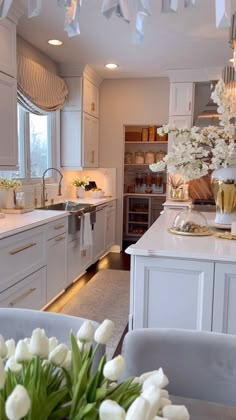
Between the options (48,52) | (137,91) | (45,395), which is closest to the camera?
(45,395)

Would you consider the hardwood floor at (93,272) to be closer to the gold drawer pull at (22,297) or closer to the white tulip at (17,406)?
the gold drawer pull at (22,297)

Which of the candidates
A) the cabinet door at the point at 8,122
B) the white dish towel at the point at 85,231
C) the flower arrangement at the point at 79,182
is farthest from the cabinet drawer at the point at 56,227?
the flower arrangement at the point at 79,182

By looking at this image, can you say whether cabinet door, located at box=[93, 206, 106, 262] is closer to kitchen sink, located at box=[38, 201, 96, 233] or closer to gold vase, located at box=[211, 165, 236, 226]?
kitchen sink, located at box=[38, 201, 96, 233]

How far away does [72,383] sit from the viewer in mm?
621

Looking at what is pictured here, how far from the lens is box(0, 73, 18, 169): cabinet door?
9.50 feet

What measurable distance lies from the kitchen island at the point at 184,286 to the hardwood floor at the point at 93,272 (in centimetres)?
94

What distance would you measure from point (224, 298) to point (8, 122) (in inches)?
89.5

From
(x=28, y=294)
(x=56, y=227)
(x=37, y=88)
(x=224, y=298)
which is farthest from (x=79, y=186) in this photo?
(x=224, y=298)

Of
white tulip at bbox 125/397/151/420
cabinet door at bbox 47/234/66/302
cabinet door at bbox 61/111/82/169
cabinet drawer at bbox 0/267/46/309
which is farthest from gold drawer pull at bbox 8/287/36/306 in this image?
cabinet door at bbox 61/111/82/169

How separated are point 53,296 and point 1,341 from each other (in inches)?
109

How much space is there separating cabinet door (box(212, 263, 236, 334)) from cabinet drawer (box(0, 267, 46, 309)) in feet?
4.78

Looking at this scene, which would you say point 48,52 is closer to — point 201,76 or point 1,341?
point 201,76

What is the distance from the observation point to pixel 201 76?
4871 mm

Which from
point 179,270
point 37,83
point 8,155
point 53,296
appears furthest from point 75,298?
point 37,83
